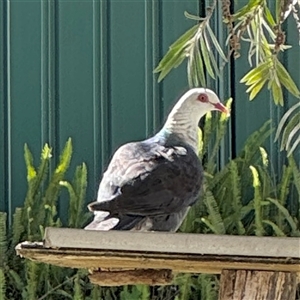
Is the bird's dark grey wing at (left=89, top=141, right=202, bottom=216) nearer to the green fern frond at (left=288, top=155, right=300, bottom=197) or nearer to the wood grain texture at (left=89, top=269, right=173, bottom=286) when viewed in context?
the wood grain texture at (left=89, top=269, right=173, bottom=286)

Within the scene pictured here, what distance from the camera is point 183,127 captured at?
292 centimetres

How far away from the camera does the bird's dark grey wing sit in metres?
2.42

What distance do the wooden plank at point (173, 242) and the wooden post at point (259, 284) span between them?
225 mm

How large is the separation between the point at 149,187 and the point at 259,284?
39cm

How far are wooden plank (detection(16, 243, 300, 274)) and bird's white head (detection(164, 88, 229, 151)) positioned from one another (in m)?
A: 0.73

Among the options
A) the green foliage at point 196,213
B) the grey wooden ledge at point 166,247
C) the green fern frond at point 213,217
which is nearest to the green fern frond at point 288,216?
the green foliage at point 196,213

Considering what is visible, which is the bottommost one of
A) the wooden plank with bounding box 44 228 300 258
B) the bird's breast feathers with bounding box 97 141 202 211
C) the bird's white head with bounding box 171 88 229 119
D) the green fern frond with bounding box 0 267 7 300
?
the green fern frond with bounding box 0 267 7 300

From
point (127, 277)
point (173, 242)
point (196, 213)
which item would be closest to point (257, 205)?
point (196, 213)

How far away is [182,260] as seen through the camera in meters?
2.05

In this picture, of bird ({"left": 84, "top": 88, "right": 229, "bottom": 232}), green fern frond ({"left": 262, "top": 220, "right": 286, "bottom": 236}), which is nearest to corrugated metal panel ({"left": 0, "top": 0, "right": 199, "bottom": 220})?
green fern frond ({"left": 262, "top": 220, "right": 286, "bottom": 236})

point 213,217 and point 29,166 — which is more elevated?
point 29,166

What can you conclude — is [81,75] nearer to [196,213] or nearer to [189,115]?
[196,213]

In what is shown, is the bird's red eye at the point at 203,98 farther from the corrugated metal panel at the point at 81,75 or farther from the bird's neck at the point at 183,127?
the corrugated metal panel at the point at 81,75

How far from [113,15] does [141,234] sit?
1.96 metres
